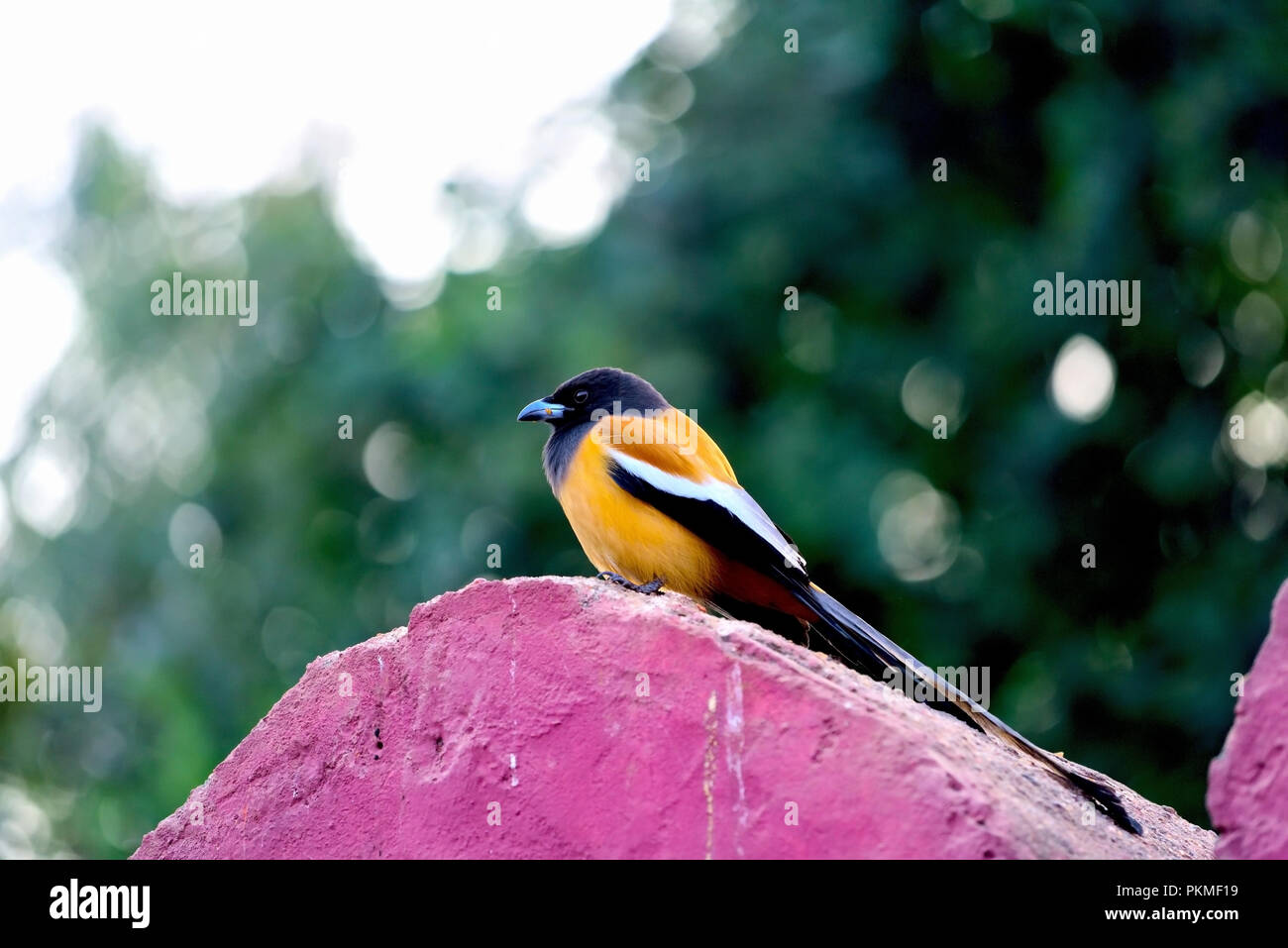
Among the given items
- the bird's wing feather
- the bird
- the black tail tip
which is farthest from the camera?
the bird's wing feather

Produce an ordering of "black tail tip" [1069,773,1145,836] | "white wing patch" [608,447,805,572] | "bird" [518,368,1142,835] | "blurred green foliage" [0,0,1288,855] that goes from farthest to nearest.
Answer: "blurred green foliage" [0,0,1288,855] → "white wing patch" [608,447,805,572] → "bird" [518,368,1142,835] → "black tail tip" [1069,773,1145,836]

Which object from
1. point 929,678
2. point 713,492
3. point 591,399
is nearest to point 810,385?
point 591,399

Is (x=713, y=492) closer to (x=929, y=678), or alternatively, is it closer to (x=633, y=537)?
(x=633, y=537)

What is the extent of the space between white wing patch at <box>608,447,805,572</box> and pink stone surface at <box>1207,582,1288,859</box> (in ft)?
8.48

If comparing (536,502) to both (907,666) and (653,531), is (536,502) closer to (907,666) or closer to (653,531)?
(653,531)

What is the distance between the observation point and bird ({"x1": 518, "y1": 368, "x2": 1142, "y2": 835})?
19.5ft

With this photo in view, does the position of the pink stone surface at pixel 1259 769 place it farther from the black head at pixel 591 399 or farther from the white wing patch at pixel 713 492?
the black head at pixel 591 399

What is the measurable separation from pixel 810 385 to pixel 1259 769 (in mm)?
8053

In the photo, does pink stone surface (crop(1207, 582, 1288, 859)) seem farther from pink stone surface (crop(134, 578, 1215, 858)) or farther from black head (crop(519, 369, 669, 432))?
black head (crop(519, 369, 669, 432))

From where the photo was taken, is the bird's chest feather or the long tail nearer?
the long tail

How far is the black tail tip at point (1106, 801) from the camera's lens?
181 inches

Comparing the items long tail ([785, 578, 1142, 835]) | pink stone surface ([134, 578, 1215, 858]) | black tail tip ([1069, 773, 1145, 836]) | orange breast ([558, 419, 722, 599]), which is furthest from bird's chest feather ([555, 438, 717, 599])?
black tail tip ([1069, 773, 1145, 836])

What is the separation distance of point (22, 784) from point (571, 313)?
7092mm

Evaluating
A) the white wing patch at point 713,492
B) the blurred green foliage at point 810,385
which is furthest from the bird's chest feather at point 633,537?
the blurred green foliage at point 810,385
